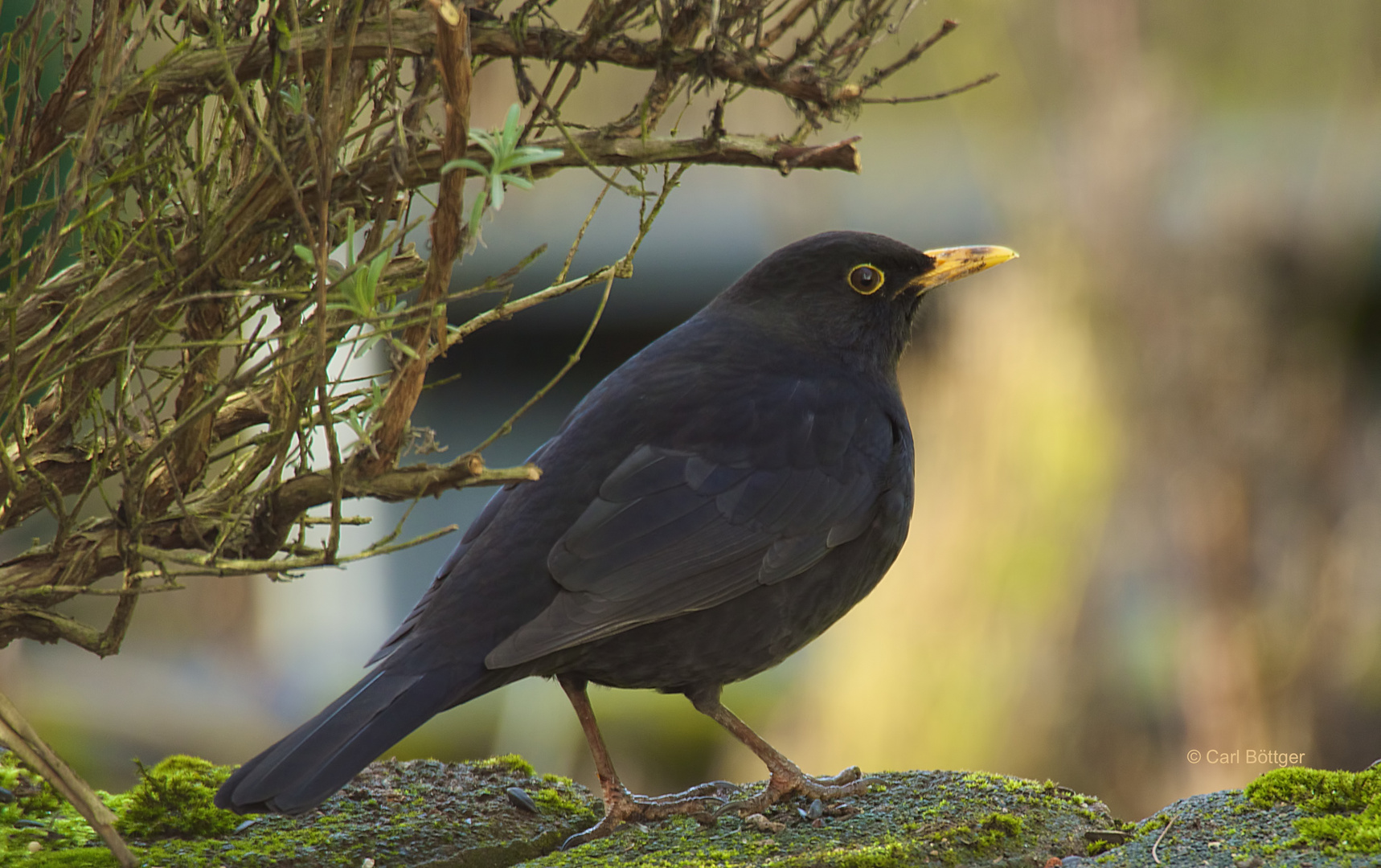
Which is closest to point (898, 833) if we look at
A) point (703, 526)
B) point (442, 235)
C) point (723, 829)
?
point (723, 829)

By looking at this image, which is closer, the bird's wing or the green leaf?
the green leaf

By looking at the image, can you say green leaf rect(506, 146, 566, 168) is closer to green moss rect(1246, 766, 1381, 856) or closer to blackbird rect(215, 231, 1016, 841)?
blackbird rect(215, 231, 1016, 841)

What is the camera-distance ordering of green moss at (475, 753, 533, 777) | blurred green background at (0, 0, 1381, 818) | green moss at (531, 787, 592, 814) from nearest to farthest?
green moss at (531, 787, 592, 814), green moss at (475, 753, 533, 777), blurred green background at (0, 0, 1381, 818)

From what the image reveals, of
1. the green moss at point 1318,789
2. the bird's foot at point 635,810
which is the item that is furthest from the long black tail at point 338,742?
the green moss at point 1318,789

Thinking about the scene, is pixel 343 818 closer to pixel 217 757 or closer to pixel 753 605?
pixel 753 605

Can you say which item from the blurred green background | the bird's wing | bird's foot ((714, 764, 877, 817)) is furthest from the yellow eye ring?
the blurred green background

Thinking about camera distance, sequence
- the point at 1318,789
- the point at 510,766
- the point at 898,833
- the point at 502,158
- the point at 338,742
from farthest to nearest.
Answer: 1. the point at 510,766
2. the point at 898,833
3. the point at 1318,789
4. the point at 338,742
5. the point at 502,158

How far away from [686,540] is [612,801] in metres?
0.68

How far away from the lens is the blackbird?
2760 millimetres

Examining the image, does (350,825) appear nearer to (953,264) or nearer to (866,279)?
(866,279)

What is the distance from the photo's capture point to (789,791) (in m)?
3.15

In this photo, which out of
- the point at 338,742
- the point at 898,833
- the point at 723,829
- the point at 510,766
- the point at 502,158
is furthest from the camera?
the point at 510,766

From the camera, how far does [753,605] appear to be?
2986 mm

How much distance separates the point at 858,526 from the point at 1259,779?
1.01 m
